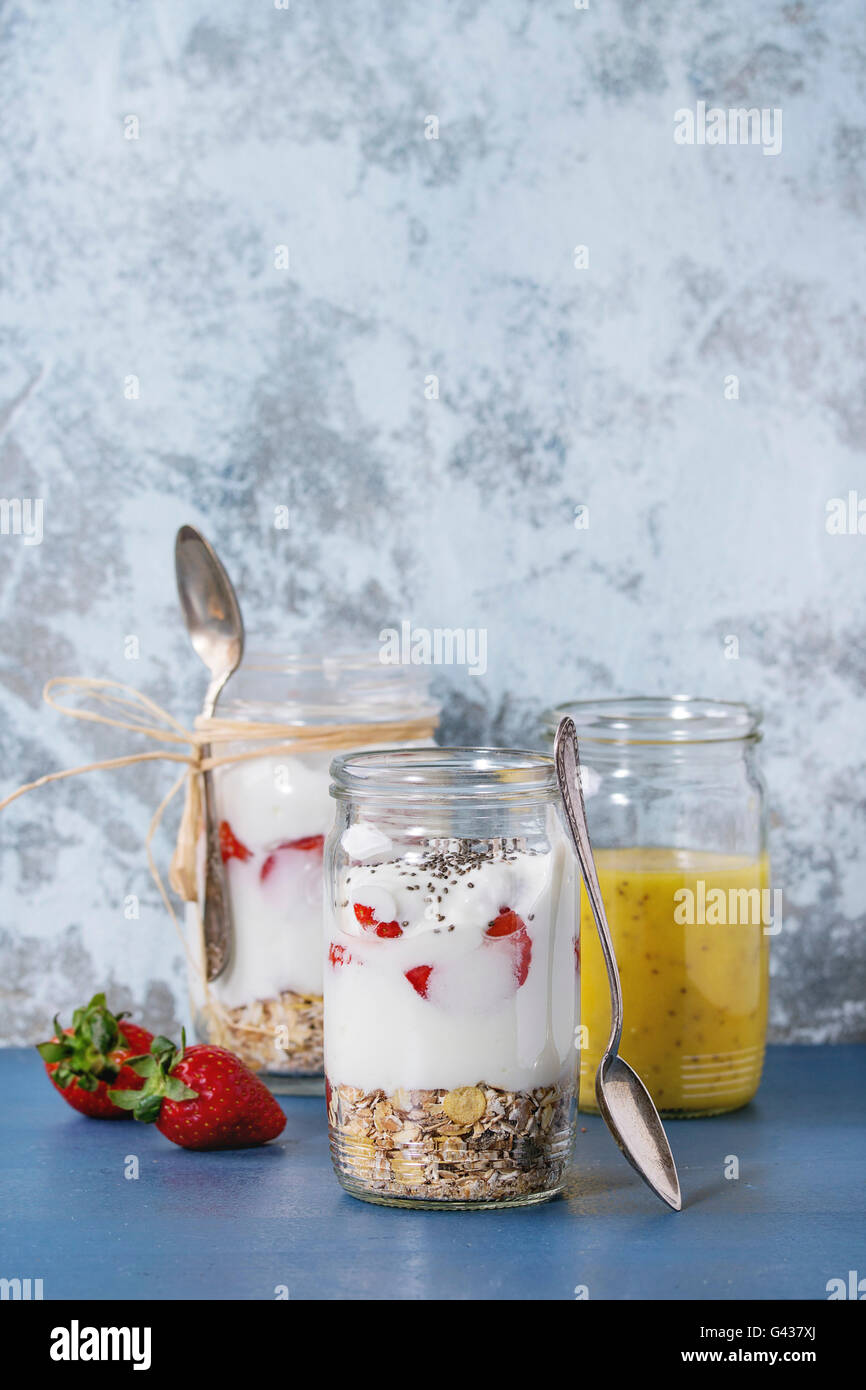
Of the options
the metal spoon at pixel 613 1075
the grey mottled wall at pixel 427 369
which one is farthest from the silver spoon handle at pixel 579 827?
the grey mottled wall at pixel 427 369

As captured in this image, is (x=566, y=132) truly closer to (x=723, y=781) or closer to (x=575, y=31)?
(x=575, y=31)

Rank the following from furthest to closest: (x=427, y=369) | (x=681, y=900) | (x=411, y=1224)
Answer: (x=427, y=369), (x=681, y=900), (x=411, y=1224)

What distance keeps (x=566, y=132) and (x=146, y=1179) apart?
0.89 meters

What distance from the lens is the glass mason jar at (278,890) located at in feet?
3.43

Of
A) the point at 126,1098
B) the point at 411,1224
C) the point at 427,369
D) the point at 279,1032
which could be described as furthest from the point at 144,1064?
the point at 427,369

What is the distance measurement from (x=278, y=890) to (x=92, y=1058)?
18 cm

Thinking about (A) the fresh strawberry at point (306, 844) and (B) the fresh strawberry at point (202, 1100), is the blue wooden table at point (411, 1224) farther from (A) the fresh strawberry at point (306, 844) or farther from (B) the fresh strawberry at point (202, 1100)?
(A) the fresh strawberry at point (306, 844)

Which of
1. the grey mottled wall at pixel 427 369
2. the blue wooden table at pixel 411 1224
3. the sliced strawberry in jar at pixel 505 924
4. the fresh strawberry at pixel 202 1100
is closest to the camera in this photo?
the blue wooden table at pixel 411 1224

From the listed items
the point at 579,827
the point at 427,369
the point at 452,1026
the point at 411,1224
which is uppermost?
the point at 427,369

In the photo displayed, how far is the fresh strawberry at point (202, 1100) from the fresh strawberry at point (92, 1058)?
42mm

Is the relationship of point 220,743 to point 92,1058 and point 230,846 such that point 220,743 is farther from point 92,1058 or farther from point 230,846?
point 92,1058

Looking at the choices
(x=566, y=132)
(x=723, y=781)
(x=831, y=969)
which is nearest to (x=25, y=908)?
(x=723, y=781)

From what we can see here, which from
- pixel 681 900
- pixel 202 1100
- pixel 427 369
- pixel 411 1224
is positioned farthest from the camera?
pixel 427 369

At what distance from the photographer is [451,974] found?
80 cm
